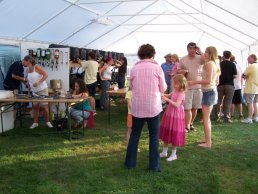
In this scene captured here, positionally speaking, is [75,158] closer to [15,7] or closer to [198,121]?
[198,121]

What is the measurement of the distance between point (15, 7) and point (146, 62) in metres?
4.73

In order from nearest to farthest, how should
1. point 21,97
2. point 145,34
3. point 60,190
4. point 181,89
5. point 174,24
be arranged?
point 60,190, point 181,89, point 21,97, point 174,24, point 145,34

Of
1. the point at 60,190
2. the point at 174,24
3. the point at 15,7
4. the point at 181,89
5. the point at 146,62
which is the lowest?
the point at 60,190

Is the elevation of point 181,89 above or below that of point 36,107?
above

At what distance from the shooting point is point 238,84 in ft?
24.5

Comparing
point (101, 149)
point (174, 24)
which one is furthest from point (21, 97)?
point (174, 24)

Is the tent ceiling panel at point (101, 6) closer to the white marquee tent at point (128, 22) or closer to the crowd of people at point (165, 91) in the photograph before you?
the white marquee tent at point (128, 22)

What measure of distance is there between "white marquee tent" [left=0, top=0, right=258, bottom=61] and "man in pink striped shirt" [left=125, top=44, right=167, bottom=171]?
11.7ft

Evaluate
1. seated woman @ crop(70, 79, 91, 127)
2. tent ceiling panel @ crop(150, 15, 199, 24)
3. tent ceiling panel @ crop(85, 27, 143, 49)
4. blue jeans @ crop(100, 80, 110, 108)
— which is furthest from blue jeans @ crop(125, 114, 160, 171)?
tent ceiling panel @ crop(150, 15, 199, 24)

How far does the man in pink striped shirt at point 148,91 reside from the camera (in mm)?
3533

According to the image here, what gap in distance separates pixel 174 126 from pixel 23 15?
5264 millimetres

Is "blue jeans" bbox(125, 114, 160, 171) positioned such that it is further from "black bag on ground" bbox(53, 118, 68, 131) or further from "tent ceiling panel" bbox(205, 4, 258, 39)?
"tent ceiling panel" bbox(205, 4, 258, 39)

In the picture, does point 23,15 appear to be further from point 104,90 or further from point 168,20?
point 168,20

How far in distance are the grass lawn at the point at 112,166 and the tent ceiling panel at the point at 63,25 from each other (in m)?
4.10
